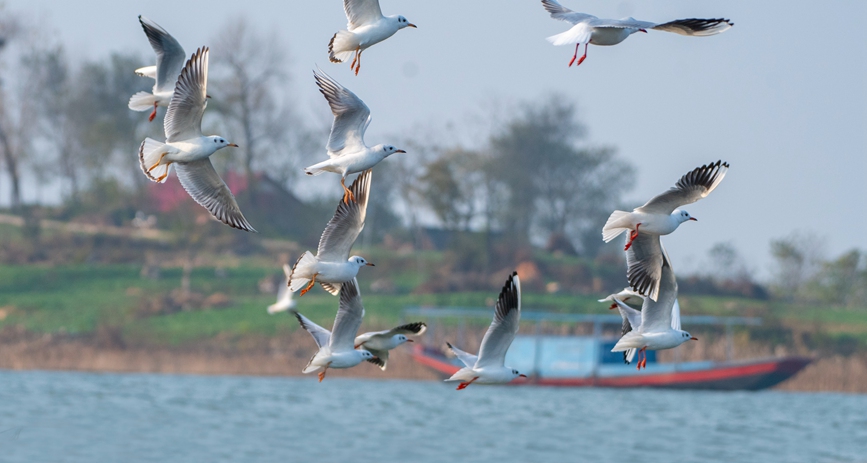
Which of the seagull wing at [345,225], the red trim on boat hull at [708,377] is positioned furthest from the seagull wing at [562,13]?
the red trim on boat hull at [708,377]

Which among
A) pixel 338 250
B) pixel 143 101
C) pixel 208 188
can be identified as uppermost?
pixel 143 101

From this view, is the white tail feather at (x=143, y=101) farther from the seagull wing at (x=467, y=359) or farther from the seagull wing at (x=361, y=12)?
the seagull wing at (x=467, y=359)

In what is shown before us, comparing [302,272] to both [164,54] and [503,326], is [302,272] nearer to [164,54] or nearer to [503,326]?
[503,326]

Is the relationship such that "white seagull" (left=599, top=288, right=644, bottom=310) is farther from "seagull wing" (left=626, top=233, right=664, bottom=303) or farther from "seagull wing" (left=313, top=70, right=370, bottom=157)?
"seagull wing" (left=313, top=70, right=370, bottom=157)

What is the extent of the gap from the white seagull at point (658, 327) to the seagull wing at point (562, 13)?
2297 mm

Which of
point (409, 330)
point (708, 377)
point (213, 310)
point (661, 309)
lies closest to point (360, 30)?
point (409, 330)

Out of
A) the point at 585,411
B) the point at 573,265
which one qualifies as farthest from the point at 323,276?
the point at 573,265

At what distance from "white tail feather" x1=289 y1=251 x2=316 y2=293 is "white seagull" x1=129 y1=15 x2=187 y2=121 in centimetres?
210

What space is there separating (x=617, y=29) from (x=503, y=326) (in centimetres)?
279

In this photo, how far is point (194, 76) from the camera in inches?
373

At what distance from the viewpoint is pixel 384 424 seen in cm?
2828

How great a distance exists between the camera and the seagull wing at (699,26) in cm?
938

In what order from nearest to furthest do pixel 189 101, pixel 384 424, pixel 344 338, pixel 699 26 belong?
1. pixel 699 26
2. pixel 189 101
3. pixel 344 338
4. pixel 384 424

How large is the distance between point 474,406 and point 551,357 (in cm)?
795
